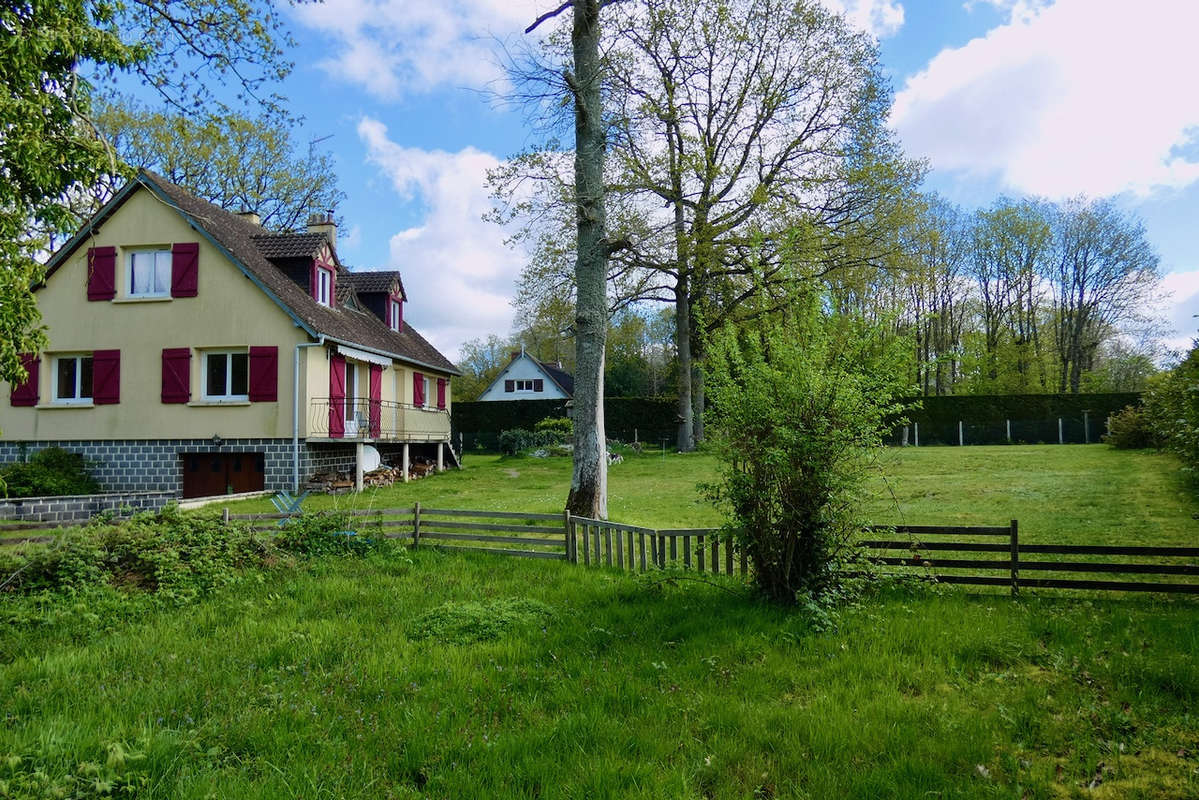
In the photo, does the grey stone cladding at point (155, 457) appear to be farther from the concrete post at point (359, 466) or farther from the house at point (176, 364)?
the concrete post at point (359, 466)

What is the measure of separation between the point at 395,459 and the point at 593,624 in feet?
58.4

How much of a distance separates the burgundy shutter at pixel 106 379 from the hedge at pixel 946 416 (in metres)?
18.2

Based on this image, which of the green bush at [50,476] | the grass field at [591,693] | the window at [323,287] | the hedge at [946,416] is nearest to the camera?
the grass field at [591,693]

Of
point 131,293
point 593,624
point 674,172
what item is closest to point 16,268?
point 593,624

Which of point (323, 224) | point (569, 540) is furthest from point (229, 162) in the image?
point (569, 540)

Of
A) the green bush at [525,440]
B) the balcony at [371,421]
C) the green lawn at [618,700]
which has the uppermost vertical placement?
the balcony at [371,421]

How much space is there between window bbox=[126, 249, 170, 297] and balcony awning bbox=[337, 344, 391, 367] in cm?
474

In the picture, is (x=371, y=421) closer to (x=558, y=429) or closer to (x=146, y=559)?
(x=146, y=559)

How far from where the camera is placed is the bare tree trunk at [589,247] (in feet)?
35.3

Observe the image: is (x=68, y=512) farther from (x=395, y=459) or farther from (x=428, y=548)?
(x=395, y=459)

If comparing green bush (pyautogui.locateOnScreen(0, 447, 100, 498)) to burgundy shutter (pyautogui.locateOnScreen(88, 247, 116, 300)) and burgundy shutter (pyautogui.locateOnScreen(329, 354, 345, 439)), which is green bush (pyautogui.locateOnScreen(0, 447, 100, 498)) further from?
burgundy shutter (pyautogui.locateOnScreen(329, 354, 345, 439))

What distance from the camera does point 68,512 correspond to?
12.1 m

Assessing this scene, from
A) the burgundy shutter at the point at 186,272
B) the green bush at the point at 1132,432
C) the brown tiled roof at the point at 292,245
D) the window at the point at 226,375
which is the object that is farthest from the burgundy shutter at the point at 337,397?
the green bush at the point at 1132,432

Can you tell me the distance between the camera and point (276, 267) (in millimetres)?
19562
